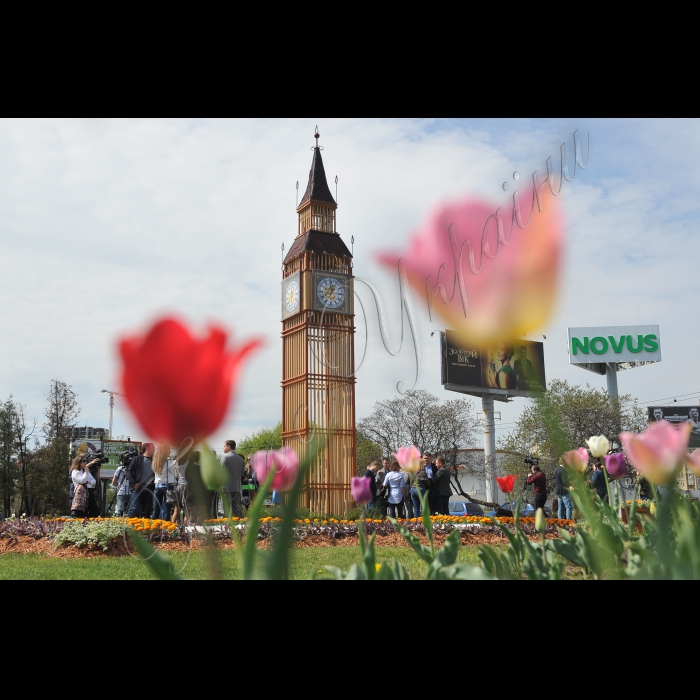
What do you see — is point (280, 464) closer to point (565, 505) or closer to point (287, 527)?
point (287, 527)

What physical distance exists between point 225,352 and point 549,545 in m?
1.20

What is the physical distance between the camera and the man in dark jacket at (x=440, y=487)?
934 centimetres

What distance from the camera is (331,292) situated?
1.55 m

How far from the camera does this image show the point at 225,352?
71cm

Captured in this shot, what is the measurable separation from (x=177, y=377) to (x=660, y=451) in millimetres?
648

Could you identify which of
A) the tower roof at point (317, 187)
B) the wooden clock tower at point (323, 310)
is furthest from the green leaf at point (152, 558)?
the tower roof at point (317, 187)

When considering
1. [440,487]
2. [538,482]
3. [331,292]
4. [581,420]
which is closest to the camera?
[331,292]

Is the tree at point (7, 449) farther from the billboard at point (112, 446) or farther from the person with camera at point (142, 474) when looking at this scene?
the person with camera at point (142, 474)

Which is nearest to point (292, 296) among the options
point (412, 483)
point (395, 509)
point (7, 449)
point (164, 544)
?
point (164, 544)

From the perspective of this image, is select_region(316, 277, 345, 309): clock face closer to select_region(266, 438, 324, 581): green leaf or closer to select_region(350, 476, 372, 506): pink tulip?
select_region(350, 476, 372, 506): pink tulip
